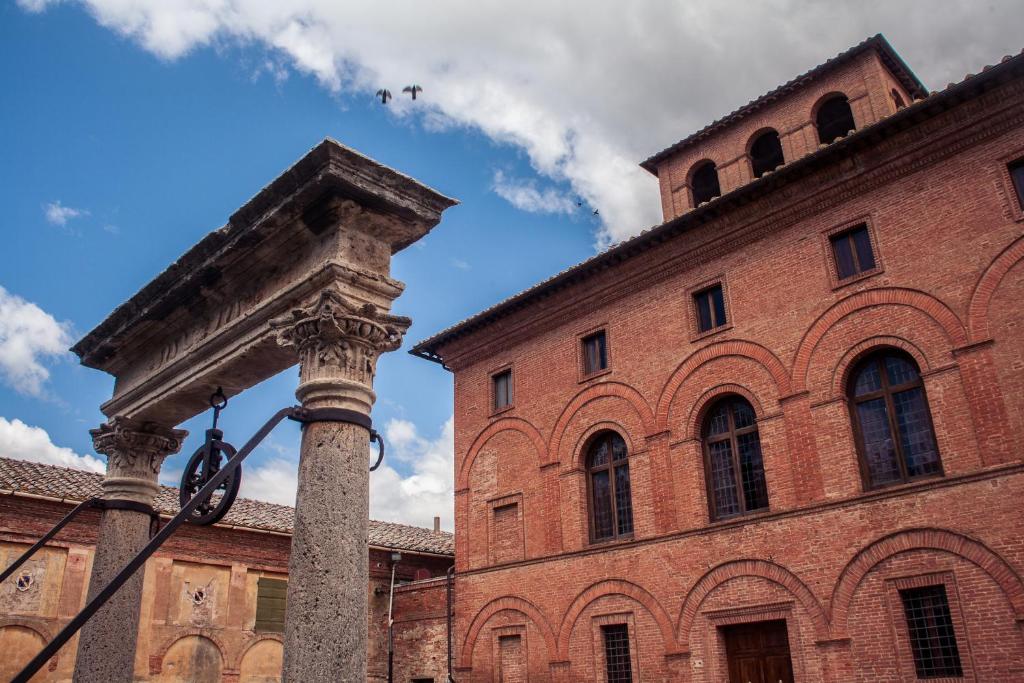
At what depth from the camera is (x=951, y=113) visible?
13695mm

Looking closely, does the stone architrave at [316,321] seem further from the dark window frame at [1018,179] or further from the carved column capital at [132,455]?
the dark window frame at [1018,179]

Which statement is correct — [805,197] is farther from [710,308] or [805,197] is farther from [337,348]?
[337,348]

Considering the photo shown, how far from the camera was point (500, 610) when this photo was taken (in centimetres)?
1819

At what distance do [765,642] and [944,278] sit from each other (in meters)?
6.60

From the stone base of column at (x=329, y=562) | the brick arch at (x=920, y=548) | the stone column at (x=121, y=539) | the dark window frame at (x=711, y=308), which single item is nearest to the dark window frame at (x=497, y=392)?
the dark window frame at (x=711, y=308)

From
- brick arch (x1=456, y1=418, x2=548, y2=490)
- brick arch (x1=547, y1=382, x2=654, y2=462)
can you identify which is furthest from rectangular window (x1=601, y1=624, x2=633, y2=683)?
brick arch (x1=456, y1=418, x2=548, y2=490)

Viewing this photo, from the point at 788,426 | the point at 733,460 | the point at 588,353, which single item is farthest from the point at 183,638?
the point at 788,426

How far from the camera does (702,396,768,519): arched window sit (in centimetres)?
1518

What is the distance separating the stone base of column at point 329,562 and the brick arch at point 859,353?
37.2ft

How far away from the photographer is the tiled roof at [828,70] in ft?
62.4

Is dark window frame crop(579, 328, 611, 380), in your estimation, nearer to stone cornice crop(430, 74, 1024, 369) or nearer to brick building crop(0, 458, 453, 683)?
stone cornice crop(430, 74, 1024, 369)

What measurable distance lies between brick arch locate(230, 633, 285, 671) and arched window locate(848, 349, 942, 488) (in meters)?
13.7

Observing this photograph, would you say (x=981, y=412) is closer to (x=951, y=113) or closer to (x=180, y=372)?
(x=951, y=113)

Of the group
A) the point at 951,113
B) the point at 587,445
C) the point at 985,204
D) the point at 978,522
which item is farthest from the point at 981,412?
the point at 587,445
